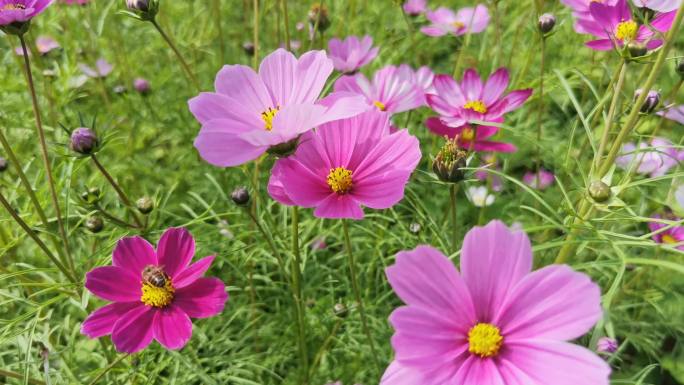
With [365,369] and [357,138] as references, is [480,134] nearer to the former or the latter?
[357,138]

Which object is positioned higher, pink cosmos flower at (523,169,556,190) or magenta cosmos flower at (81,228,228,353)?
magenta cosmos flower at (81,228,228,353)

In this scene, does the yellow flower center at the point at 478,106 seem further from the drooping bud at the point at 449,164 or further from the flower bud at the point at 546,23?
the drooping bud at the point at 449,164

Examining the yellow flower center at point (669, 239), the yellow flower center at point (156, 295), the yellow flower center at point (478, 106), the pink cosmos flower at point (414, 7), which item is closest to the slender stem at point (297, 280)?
the yellow flower center at point (156, 295)

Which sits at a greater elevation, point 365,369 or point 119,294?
point 119,294

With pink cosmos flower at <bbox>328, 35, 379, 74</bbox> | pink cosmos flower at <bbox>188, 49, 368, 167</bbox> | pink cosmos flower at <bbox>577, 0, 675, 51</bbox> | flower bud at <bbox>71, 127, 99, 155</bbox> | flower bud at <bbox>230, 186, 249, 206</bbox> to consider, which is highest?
pink cosmos flower at <bbox>577, 0, 675, 51</bbox>

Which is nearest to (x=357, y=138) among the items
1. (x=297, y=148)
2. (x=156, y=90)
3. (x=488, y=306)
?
(x=297, y=148)

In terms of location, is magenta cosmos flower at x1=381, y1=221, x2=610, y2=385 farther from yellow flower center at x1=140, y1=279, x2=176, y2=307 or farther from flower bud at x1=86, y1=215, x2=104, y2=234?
flower bud at x1=86, y1=215, x2=104, y2=234

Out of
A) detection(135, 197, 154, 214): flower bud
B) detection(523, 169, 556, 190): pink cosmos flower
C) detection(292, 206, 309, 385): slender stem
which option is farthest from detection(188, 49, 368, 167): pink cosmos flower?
detection(523, 169, 556, 190): pink cosmos flower
